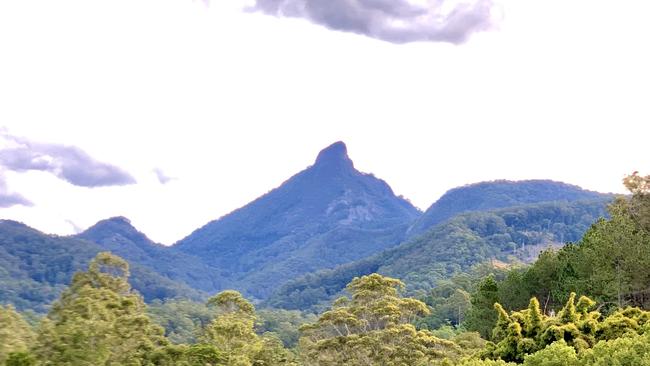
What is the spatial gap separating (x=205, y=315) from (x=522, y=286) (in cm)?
13663

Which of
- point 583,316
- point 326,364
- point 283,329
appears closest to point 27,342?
point 326,364

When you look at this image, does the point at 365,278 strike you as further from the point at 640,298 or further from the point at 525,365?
the point at 640,298

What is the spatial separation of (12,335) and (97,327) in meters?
3.44

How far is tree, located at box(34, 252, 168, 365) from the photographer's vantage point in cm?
2727

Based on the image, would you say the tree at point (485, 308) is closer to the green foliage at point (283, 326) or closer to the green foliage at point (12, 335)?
the green foliage at point (12, 335)

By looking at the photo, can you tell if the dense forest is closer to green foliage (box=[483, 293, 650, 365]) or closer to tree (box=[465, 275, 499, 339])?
green foliage (box=[483, 293, 650, 365])

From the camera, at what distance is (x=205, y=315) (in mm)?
180000

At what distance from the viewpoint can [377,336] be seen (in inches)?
1342

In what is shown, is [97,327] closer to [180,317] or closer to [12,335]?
[12,335]

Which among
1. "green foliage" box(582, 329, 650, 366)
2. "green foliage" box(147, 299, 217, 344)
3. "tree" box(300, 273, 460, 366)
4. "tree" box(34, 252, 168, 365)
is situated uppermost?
"green foliage" box(147, 299, 217, 344)

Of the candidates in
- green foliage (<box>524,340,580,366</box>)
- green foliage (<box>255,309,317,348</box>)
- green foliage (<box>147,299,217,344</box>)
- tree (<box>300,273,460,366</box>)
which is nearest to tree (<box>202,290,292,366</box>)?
tree (<box>300,273,460,366</box>)

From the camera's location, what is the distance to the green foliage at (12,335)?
26844 millimetres

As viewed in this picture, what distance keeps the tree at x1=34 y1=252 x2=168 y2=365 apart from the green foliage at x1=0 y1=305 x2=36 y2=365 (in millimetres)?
778

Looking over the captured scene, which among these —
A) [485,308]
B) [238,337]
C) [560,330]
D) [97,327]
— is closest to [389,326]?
[238,337]
